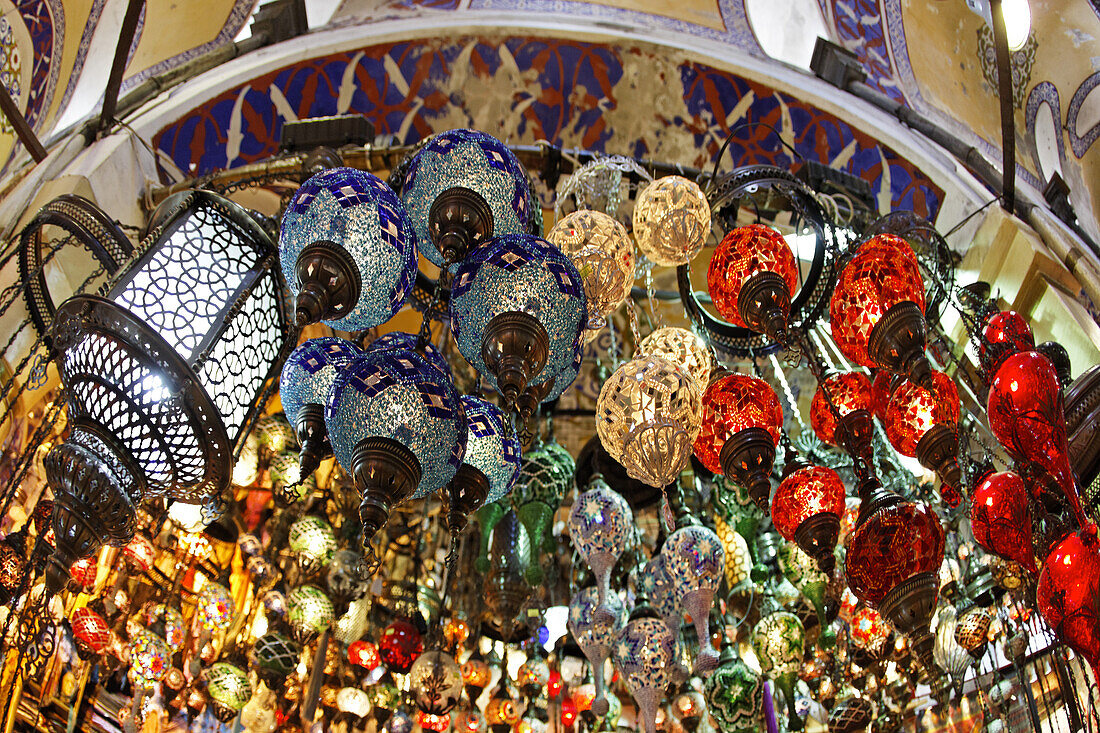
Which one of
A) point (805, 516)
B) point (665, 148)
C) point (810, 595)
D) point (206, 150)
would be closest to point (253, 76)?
point (206, 150)

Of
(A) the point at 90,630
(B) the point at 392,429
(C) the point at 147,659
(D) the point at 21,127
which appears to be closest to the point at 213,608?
(C) the point at 147,659

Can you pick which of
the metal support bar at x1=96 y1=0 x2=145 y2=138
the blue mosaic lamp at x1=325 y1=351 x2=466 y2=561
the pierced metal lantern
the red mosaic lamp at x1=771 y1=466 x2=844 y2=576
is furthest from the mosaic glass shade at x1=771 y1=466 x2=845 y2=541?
the metal support bar at x1=96 y1=0 x2=145 y2=138

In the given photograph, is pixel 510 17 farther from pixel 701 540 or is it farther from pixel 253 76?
pixel 701 540

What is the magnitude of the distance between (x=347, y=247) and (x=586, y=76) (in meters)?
2.06

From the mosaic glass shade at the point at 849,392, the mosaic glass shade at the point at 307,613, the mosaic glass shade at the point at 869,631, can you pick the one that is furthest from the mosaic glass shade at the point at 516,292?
the mosaic glass shade at the point at 869,631

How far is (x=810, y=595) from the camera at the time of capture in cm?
283

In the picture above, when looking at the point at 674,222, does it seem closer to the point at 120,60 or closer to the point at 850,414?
the point at 850,414

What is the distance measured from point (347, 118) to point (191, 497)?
5.41 feet

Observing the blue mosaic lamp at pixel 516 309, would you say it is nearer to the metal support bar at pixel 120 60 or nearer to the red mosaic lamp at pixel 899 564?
the red mosaic lamp at pixel 899 564

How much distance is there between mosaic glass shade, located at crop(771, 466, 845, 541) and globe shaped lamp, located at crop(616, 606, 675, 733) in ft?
2.37

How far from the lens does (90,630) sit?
270 cm

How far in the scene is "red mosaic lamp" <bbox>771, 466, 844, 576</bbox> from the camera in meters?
1.82

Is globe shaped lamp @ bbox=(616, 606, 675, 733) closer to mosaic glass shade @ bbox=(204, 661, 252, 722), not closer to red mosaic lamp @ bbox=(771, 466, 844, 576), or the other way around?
red mosaic lamp @ bbox=(771, 466, 844, 576)

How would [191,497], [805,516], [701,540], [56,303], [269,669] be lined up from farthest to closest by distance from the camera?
[269,669], [56,303], [701,540], [805,516], [191,497]
